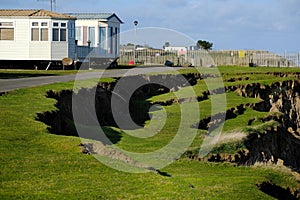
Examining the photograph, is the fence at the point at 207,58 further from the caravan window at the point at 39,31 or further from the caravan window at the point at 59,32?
the caravan window at the point at 39,31

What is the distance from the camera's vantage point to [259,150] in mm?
21297

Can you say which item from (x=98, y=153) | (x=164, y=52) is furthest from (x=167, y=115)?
(x=164, y=52)

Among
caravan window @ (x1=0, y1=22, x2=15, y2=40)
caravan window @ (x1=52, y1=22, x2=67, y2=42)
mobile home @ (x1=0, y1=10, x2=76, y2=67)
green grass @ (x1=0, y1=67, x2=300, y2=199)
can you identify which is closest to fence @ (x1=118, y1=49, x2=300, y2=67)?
caravan window @ (x1=52, y1=22, x2=67, y2=42)

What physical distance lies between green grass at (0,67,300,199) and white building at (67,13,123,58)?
36516 mm

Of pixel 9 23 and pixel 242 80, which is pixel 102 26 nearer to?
pixel 9 23

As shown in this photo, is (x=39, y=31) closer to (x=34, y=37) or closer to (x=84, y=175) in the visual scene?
(x=34, y=37)

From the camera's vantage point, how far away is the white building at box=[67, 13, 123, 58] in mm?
54562

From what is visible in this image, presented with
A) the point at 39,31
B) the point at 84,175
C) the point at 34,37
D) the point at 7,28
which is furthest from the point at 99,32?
the point at 84,175

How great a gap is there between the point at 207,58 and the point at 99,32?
1710 centimetres

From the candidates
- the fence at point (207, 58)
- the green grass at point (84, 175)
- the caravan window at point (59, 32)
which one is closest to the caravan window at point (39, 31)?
the caravan window at point (59, 32)

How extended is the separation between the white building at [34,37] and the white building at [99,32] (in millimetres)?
7550

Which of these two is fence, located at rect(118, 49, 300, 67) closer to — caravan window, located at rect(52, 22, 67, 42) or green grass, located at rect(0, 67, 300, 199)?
caravan window, located at rect(52, 22, 67, 42)

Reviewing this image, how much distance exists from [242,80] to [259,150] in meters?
18.7

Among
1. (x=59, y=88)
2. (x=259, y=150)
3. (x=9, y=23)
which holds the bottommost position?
(x=259, y=150)
